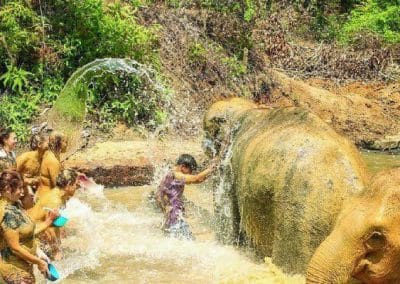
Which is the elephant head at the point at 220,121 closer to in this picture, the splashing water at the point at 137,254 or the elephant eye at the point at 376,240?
the splashing water at the point at 137,254

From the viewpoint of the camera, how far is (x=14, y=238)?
14.5ft

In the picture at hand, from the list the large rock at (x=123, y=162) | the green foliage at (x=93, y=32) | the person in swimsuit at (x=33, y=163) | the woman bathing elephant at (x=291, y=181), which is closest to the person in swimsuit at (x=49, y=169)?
the person in swimsuit at (x=33, y=163)

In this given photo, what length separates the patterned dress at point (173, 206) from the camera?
7055mm

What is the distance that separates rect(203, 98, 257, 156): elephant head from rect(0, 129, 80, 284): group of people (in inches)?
65.3

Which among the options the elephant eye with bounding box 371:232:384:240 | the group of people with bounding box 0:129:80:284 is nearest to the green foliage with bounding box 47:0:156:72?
the group of people with bounding box 0:129:80:284

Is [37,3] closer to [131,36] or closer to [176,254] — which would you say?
[131,36]

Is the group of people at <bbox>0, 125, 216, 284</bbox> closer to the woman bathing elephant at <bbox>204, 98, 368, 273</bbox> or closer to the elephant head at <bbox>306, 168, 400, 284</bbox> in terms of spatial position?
the woman bathing elephant at <bbox>204, 98, 368, 273</bbox>

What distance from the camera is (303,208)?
475cm

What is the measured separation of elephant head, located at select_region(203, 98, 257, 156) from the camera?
7309 mm

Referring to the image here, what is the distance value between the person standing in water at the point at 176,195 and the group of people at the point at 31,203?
1147 millimetres

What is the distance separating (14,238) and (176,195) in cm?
280

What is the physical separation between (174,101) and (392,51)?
686 cm

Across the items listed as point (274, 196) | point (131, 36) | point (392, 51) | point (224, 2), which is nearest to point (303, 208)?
point (274, 196)

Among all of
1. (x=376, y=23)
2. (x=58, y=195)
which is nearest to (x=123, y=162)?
(x=58, y=195)
